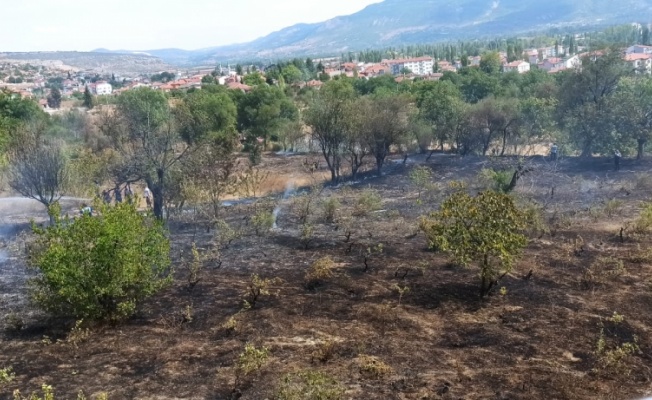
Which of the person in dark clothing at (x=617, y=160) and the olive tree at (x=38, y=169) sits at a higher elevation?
the olive tree at (x=38, y=169)

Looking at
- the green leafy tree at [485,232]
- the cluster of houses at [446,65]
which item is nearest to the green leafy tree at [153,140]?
the green leafy tree at [485,232]

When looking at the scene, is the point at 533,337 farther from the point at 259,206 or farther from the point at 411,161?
the point at 411,161

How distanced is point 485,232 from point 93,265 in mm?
7452

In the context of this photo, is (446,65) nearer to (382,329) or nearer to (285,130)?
(285,130)

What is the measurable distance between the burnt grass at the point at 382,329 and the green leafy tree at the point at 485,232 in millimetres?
898

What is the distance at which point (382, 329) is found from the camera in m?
10.4

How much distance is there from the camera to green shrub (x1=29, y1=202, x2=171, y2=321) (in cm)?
988

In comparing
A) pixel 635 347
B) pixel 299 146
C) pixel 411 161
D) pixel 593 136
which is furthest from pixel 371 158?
pixel 635 347

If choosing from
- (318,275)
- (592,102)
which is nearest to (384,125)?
(592,102)

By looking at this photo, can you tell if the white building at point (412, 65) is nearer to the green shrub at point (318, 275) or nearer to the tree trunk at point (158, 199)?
the tree trunk at point (158, 199)

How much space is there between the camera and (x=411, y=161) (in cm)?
2977

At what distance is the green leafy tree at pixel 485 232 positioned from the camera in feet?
36.4

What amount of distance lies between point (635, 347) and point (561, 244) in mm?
5977

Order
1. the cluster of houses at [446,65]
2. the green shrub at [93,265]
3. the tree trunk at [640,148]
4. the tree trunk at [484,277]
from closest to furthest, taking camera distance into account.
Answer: the green shrub at [93,265]
the tree trunk at [484,277]
the tree trunk at [640,148]
the cluster of houses at [446,65]
